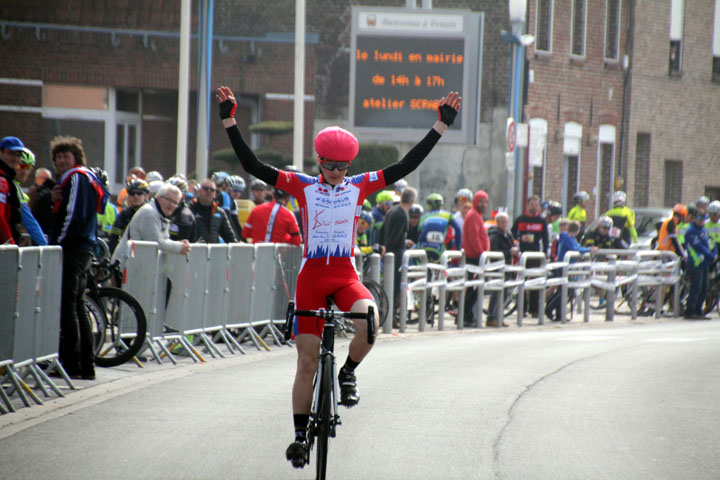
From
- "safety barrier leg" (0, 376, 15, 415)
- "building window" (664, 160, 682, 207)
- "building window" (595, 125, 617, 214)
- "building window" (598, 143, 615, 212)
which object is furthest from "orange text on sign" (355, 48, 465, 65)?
"safety barrier leg" (0, 376, 15, 415)

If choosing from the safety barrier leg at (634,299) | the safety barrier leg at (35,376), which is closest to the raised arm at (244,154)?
the safety barrier leg at (35,376)

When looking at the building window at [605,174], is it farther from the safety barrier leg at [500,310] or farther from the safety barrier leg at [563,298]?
the safety barrier leg at [500,310]

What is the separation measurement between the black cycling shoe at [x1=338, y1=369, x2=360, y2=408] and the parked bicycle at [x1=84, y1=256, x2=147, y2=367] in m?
4.70

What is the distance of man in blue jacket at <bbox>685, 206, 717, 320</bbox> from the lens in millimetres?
22203

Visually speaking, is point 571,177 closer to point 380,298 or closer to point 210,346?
point 380,298

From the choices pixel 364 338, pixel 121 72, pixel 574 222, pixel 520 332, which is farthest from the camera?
pixel 121 72

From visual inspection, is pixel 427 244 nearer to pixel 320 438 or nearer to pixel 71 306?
pixel 71 306

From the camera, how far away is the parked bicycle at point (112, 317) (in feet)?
38.6

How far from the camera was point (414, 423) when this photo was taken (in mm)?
9312

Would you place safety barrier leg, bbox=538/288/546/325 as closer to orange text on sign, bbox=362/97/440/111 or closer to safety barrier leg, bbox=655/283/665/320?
safety barrier leg, bbox=655/283/665/320

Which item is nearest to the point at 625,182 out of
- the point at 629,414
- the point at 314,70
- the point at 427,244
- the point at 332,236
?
the point at 314,70

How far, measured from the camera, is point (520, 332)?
18609 mm

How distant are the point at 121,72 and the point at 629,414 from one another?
2659 centimetres

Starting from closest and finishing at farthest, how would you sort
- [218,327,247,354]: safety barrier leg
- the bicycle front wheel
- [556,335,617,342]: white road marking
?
the bicycle front wheel < [218,327,247,354]: safety barrier leg < [556,335,617,342]: white road marking
